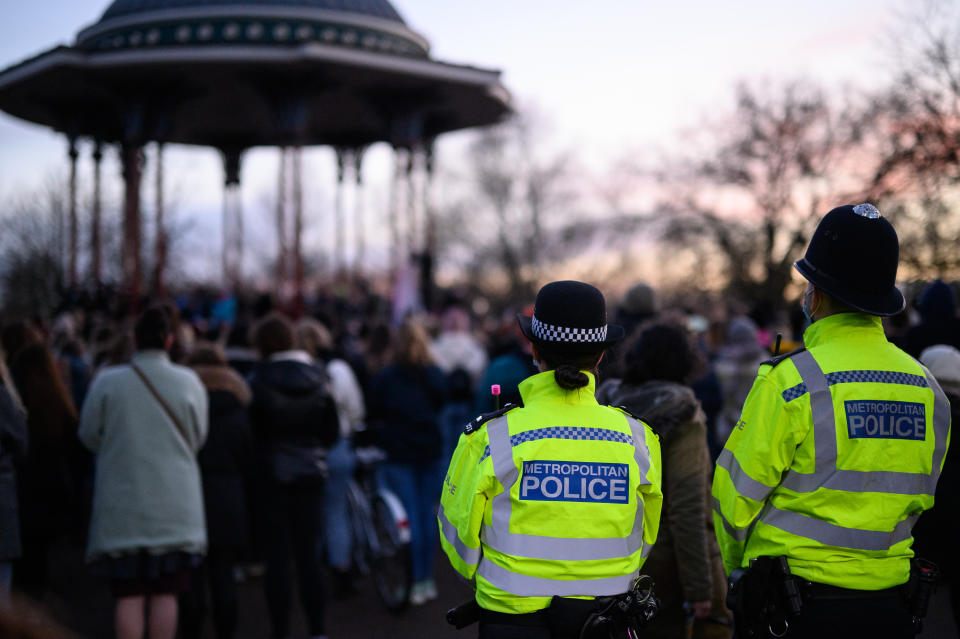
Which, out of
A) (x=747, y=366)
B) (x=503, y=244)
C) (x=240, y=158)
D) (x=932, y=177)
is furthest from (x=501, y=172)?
(x=747, y=366)

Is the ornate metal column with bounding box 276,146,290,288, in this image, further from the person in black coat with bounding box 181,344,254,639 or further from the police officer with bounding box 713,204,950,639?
the police officer with bounding box 713,204,950,639

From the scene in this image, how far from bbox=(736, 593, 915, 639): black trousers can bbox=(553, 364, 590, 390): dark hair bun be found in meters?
1.04

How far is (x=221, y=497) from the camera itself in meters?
5.83

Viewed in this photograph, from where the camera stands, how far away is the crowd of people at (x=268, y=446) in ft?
13.7

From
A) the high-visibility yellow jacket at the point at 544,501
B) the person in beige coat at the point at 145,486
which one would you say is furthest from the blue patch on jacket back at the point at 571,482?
the person in beige coat at the point at 145,486

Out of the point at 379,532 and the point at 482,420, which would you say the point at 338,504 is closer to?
the point at 379,532

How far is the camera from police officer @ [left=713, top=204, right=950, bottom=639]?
293cm

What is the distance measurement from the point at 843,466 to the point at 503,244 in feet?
150

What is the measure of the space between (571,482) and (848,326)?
45.1 inches

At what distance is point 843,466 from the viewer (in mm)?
2949

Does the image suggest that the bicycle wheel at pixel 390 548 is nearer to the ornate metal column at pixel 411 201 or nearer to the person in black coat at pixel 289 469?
the person in black coat at pixel 289 469

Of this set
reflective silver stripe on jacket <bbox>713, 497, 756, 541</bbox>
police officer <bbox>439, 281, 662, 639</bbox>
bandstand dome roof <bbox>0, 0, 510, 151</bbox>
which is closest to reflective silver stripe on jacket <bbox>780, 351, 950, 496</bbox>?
reflective silver stripe on jacket <bbox>713, 497, 756, 541</bbox>

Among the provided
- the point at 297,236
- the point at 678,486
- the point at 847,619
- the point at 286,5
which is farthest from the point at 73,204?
the point at 847,619

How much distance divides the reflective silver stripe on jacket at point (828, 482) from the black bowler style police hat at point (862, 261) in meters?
0.31
